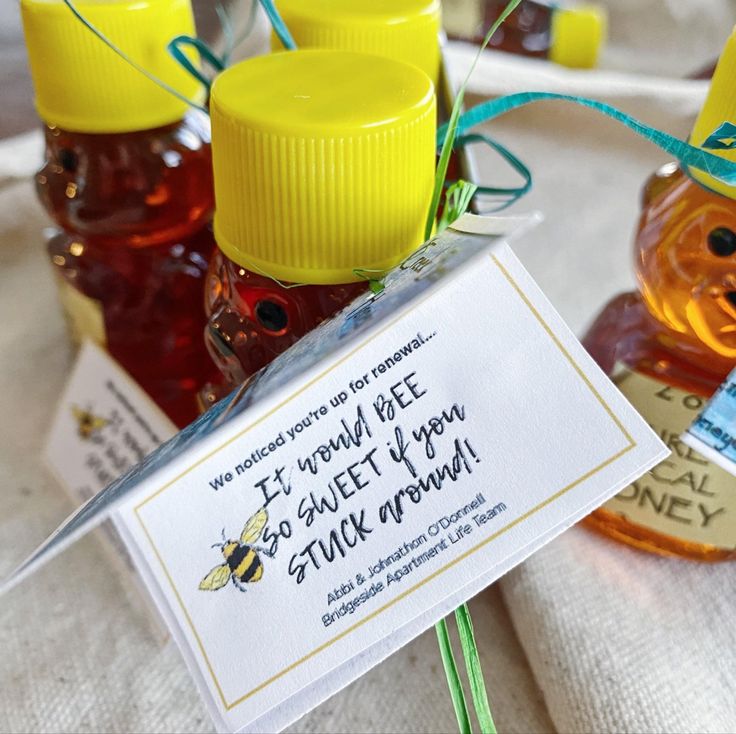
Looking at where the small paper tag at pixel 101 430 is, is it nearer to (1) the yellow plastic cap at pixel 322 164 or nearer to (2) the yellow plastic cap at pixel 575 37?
(1) the yellow plastic cap at pixel 322 164

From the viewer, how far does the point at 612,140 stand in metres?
0.62

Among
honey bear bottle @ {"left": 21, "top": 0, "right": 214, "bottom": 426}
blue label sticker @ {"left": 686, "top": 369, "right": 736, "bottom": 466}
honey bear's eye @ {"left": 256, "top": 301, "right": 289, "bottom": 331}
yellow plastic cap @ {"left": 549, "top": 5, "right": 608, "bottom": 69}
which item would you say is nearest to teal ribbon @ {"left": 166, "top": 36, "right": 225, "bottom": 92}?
honey bear bottle @ {"left": 21, "top": 0, "right": 214, "bottom": 426}

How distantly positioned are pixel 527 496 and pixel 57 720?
0.69 ft

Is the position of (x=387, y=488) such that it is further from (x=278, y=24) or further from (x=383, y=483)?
(x=278, y=24)

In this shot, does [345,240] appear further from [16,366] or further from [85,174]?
[16,366]

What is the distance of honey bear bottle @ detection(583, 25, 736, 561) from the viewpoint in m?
0.28

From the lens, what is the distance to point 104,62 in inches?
12.7

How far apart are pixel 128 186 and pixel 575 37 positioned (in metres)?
0.45

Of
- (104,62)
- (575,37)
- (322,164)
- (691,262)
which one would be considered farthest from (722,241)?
(575,37)

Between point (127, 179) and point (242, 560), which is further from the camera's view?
point (127, 179)

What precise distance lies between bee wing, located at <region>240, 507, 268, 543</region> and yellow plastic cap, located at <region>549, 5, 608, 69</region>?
0.57 m

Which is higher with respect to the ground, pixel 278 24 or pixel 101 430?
pixel 278 24

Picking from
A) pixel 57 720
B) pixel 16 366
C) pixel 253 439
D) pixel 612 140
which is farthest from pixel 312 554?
pixel 612 140

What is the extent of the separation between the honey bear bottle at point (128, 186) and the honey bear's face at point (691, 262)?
207 mm
